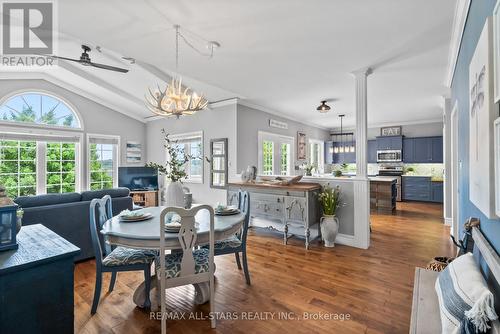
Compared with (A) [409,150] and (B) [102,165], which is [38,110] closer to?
(B) [102,165]

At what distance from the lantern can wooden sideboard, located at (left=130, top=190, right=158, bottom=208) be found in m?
5.13

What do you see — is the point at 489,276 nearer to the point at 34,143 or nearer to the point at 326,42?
the point at 326,42

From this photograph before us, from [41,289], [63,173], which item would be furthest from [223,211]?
[63,173]

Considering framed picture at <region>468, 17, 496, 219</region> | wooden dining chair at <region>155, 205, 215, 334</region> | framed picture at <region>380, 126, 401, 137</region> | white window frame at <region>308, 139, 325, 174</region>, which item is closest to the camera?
framed picture at <region>468, 17, 496, 219</region>

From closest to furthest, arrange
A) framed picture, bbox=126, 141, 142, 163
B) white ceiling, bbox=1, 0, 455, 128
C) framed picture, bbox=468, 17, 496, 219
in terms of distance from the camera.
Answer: framed picture, bbox=468, 17, 496, 219 → white ceiling, bbox=1, 0, 455, 128 → framed picture, bbox=126, 141, 142, 163

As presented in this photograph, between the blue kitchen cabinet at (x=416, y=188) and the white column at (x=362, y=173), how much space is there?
5.03 metres

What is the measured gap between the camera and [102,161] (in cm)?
649

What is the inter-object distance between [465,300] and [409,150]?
Result: 8.11m

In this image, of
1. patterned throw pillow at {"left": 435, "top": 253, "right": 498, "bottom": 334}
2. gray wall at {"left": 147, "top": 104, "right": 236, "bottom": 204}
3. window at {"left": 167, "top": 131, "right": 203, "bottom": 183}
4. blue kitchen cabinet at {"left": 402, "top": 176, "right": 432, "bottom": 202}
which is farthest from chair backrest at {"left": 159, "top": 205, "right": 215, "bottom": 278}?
blue kitchen cabinet at {"left": 402, "top": 176, "right": 432, "bottom": 202}

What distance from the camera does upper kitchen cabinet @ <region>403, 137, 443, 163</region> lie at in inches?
288

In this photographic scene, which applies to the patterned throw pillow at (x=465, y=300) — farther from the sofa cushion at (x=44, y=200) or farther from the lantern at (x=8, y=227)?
the sofa cushion at (x=44, y=200)

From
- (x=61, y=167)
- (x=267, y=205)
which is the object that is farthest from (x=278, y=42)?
(x=61, y=167)

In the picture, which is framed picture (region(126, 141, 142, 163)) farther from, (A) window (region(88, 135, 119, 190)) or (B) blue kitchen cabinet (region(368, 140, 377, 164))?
(B) blue kitchen cabinet (region(368, 140, 377, 164))

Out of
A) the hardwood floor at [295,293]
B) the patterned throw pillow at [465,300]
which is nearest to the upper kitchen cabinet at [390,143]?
the hardwood floor at [295,293]
